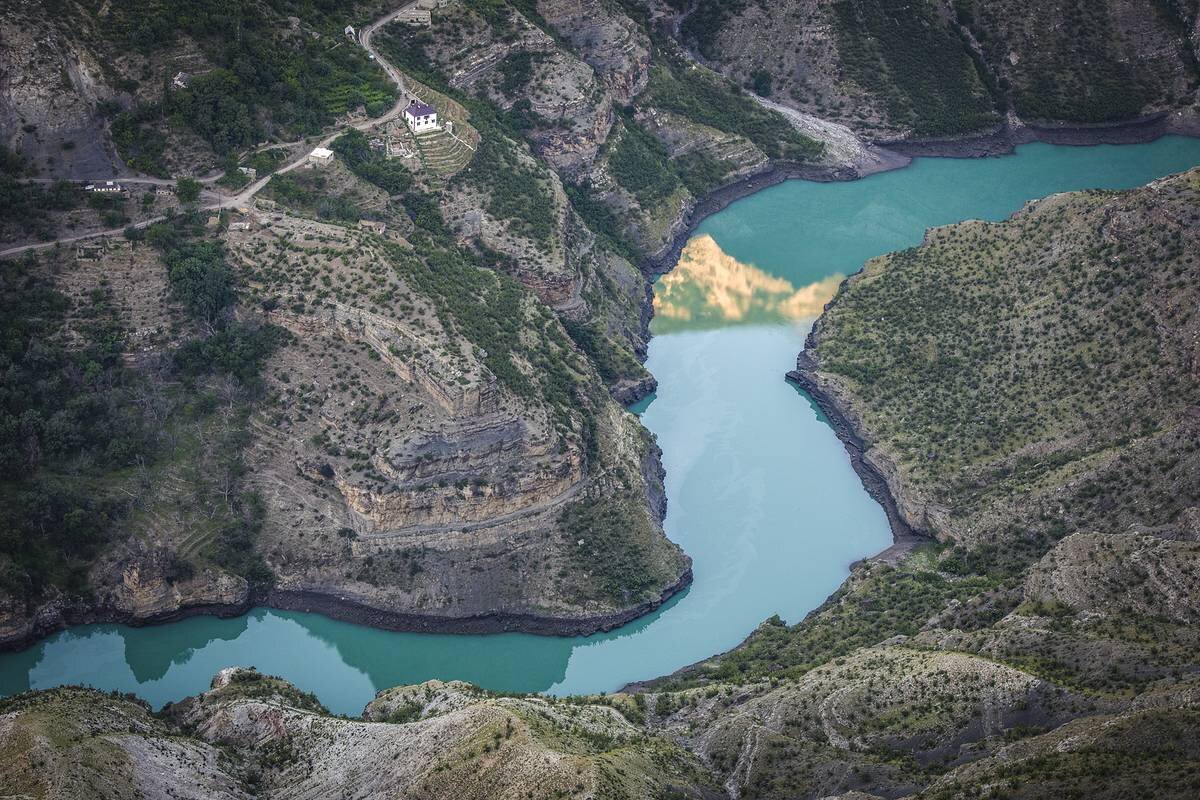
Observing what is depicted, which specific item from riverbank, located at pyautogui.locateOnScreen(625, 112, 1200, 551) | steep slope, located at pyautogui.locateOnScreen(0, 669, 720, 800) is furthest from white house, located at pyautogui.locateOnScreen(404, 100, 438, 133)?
steep slope, located at pyautogui.locateOnScreen(0, 669, 720, 800)

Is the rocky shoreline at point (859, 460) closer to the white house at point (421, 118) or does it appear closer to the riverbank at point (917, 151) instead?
the riverbank at point (917, 151)

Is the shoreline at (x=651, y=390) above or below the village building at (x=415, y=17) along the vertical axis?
below

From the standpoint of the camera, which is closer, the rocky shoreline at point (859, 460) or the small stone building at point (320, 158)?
the rocky shoreline at point (859, 460)

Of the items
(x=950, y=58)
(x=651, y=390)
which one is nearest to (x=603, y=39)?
(x=950, y=58)

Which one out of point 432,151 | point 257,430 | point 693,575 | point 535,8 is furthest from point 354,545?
point 535,8

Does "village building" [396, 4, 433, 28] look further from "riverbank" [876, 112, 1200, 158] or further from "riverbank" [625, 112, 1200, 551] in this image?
"riverbank" [876, 112, 1200, 158]

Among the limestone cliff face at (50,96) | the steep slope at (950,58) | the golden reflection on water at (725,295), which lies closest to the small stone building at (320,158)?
the limestone cliff face at (50,96)

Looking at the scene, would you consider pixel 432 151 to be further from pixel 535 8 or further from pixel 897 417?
pixel 897 417
